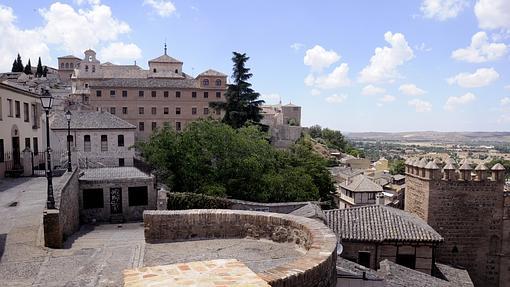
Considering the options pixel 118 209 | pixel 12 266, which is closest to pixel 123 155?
pixel 118 209

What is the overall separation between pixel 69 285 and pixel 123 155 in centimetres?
3362

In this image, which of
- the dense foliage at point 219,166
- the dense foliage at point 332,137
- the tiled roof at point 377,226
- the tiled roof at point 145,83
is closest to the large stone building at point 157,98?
the tiled roof at point 145,83

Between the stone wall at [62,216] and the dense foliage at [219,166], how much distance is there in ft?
26.1

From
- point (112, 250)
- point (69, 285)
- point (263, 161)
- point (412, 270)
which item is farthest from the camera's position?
point (263, 161)

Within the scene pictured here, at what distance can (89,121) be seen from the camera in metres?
39.3

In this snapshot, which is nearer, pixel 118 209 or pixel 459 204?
pixel 118 209

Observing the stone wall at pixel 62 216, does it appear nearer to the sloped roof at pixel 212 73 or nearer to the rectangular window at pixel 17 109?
the rectangular window at pixel 17 109

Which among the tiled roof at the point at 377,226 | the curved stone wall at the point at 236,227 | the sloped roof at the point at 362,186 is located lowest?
the sloped roof at the point at 362,186

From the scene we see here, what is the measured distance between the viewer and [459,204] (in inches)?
837

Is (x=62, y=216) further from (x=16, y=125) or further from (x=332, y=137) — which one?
(x=332, y=137)

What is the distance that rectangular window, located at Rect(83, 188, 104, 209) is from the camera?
16.4 metres

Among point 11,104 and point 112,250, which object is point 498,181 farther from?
point 11,104

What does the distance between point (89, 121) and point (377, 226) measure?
3010 centimetres

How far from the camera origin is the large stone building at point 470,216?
21.1 metres
